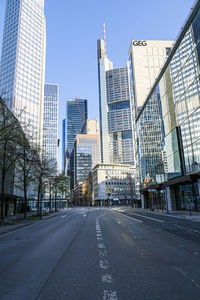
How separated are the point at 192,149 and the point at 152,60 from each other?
6972 centimetres

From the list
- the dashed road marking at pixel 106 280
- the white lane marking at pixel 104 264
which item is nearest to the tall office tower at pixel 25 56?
the dashed road marking at pixel 106 280

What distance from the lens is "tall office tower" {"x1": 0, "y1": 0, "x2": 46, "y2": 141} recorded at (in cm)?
11769

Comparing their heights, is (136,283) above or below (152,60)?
below

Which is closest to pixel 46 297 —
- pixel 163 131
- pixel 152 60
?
pixel 163 131

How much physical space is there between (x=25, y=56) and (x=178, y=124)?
116 m

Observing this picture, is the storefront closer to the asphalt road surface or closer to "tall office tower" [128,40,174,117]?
the asphalt road surface

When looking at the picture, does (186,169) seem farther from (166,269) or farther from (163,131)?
(166,269)

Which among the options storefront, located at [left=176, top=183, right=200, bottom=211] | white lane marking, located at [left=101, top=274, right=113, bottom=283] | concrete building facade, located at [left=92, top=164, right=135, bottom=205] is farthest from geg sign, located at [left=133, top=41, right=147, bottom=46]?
white lane marking, located at [left=101, top=274, right=113, bottom=283]

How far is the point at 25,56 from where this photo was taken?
411 ft

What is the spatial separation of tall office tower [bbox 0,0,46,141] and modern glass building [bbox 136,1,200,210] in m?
81.3

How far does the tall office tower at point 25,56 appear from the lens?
11769 cm

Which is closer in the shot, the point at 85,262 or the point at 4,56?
the point at 85,262

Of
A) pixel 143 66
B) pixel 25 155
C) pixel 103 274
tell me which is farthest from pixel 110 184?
pixel 103 274

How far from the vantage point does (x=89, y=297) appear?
4.05 meters
